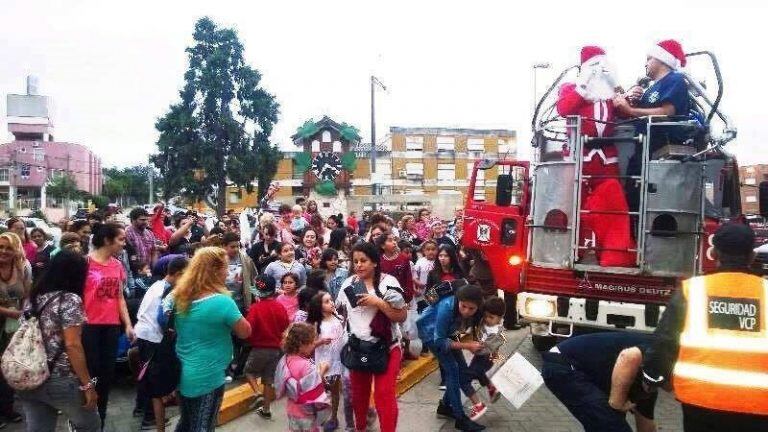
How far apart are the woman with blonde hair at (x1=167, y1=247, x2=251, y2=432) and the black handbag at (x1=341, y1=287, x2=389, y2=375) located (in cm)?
105

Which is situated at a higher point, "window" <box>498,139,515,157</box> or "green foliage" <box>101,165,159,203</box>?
"window" <box>498,139,515,157</box>

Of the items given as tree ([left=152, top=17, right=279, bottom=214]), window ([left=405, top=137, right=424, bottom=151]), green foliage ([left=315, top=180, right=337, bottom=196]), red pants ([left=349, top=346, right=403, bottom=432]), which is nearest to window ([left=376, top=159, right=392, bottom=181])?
window ([left=405, top=137, right=424, bottom=151])

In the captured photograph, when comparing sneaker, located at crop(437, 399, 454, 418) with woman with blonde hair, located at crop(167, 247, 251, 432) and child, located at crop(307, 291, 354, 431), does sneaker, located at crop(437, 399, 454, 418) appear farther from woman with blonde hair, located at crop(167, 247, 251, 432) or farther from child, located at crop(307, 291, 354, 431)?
woman with blonde hair, located at crop(167, 247, 251, 432)

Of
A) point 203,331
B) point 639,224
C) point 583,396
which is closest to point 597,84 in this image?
point 639,224

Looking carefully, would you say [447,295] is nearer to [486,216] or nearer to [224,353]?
[224,353]

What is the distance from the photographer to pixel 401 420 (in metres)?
6.18

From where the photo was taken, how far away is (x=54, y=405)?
406cm

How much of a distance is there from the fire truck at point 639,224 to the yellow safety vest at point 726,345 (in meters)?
3.19

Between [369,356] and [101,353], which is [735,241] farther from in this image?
[101,353]

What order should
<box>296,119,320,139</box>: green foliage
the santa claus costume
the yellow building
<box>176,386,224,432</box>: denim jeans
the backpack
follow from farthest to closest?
1. the yellow building
2. <box>296,119,320,139</box>: green foliage
3. the santa claus costume
4. <box>176,386,224,432</box>: denim jeans
5. the backpack

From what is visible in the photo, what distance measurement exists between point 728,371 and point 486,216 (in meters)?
5.89

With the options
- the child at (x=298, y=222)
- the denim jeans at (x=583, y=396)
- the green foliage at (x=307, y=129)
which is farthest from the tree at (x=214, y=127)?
the denim jeans at (x=583, y=396)

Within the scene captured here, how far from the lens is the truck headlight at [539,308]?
657 centimetres

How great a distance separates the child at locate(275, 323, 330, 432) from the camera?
16.2 ft
